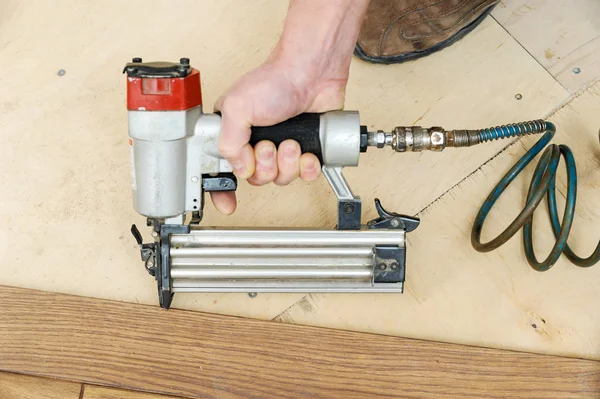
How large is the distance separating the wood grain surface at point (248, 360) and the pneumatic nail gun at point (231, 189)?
0.40 feet

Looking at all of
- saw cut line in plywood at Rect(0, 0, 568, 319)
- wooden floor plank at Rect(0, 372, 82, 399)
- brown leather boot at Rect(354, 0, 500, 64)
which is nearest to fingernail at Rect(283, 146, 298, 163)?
saw cut line in plywood at Rect(0, 0, 568, 319)

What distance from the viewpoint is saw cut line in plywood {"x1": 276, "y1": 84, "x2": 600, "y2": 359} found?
1101 mm

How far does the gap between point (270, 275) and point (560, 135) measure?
69 centimetres

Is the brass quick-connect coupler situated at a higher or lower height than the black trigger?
higher

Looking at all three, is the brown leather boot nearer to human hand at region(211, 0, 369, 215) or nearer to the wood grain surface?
human hand at region(211, 0, 369, 215)

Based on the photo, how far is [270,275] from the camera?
100 centimetres

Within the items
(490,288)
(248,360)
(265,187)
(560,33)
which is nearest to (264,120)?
(265,187)

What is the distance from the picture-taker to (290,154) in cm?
93

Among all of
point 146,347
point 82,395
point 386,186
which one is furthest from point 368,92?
point 82,395

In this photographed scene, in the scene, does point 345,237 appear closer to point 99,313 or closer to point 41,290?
point 99,313

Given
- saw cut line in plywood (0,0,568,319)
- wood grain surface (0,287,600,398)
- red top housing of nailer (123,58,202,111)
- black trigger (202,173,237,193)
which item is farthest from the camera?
saw cut line in plywood (0,0,568,319)

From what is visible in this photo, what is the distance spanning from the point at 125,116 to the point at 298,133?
0.53 m

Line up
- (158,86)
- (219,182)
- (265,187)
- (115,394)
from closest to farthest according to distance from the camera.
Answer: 1. (158,86)
2. (219,182)
3. (115,394)
4. (265,187)

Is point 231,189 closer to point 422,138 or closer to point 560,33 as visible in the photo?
point 422,138
